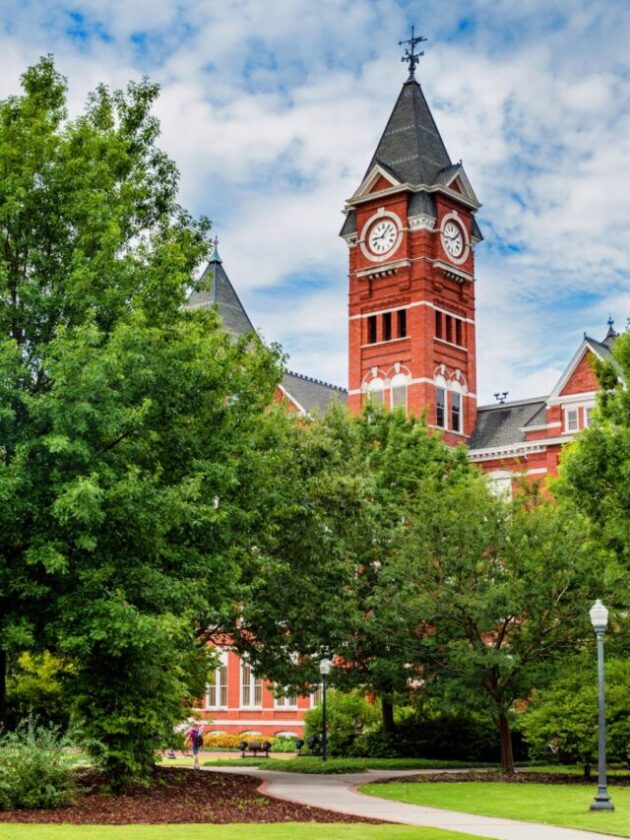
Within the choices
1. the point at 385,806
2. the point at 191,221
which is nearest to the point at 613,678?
the point at 385,806

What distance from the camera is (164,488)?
2223 cm

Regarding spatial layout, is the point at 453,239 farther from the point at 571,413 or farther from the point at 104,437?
the point at 104,437

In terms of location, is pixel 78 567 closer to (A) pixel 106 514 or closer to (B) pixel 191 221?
(A) pixel 106 514

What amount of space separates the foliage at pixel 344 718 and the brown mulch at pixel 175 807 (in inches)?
782

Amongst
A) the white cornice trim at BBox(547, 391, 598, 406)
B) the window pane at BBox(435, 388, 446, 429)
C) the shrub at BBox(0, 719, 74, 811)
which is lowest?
the shrub at BBox(0, 719, 74, 811)

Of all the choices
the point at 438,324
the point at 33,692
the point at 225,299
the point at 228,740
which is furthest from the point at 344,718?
the point at 225,299

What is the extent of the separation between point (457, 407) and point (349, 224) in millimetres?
13512

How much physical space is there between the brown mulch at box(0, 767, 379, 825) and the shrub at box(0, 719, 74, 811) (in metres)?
0.38

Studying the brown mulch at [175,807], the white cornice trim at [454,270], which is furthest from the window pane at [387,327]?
the brown mulch at [175,807]

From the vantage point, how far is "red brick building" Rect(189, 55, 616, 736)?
6600 cm

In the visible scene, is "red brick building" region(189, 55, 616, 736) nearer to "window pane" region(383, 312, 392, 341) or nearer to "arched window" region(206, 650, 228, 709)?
"window pane" region(383, 312, 392, 341)

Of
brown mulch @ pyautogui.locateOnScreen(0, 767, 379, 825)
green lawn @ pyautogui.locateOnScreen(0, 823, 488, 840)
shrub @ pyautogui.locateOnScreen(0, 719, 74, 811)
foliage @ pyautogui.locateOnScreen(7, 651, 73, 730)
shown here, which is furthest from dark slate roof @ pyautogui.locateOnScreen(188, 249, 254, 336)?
green lawn @ pyautogui.locateOnScreen(0, 823, 488, 840)

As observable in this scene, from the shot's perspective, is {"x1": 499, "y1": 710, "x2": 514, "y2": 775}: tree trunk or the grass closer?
{"x1": 499, "y1": 710, "x2": 514, "y2": 775}: tree trunk

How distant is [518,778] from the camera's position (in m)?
30.2
